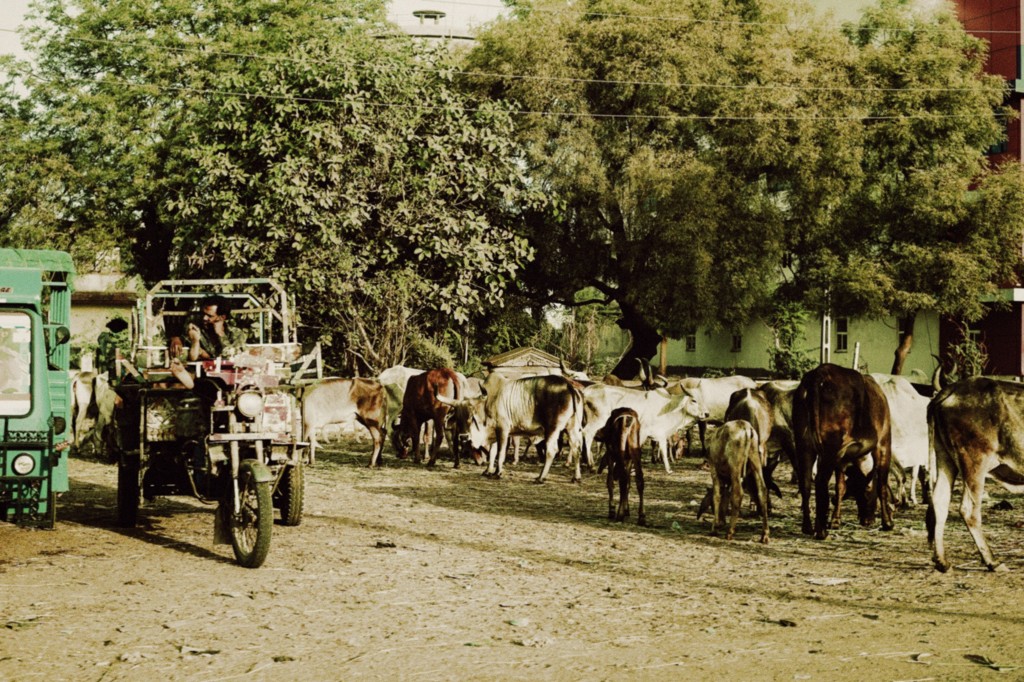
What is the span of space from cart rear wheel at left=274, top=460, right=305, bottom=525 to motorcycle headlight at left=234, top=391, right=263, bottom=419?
155cm

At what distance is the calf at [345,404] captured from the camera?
20203 mm

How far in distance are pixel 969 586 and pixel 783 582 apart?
54.5 inches

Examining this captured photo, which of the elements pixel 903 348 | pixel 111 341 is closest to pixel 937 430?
pixel 111 341

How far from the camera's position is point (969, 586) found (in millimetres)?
9305

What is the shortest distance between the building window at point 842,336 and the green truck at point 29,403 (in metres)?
35.8

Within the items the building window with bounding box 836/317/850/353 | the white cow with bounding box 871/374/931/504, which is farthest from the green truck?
the building window with bounding box 836/317/850/353

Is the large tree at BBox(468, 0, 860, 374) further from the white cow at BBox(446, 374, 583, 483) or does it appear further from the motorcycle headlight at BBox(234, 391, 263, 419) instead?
the motorcycle headlight at BBox(234, 391, 263, 419)

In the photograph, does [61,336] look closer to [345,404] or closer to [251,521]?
[251,521]

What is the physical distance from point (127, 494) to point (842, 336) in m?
35.0

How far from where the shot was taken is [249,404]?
1034 centimetres

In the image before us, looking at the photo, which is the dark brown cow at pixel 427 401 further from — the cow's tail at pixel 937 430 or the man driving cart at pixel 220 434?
the cow's tail at pixel 937 430

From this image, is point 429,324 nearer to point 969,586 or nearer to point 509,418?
point 509,418

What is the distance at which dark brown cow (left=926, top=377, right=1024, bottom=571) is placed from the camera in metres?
9.98

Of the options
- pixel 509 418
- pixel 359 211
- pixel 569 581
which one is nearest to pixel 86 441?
pixel 359 211
